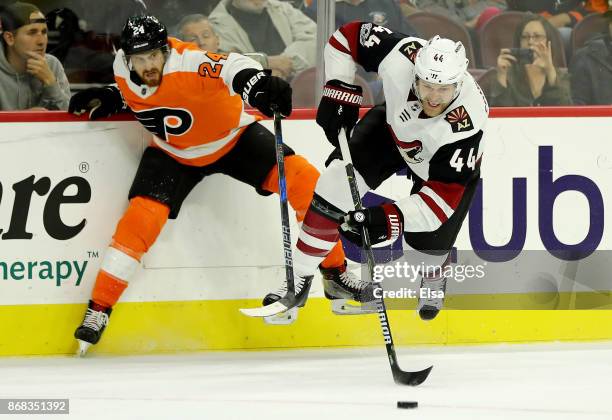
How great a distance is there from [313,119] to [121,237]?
0.89m

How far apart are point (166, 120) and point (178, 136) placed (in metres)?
0.08

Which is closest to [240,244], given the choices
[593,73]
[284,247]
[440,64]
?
[284,247]

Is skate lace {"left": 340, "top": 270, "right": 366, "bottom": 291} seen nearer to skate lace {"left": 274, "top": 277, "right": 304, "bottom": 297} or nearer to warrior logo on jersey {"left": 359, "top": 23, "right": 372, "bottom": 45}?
skate lace {"left": 274, "top": 277, "right": 304, "bottom": 297}

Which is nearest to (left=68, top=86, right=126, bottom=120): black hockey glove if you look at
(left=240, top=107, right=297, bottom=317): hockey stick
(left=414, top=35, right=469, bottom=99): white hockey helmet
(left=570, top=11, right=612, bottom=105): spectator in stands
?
(left=240, top=107, right=297, bottom=317): hockey stick

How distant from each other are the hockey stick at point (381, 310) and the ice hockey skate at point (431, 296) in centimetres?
57

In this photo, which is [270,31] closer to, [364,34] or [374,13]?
[374,13]

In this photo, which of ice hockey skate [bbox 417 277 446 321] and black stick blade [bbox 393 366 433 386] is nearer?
black stick blade [bbox 393 366 433 386]

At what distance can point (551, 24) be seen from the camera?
18.7 ft

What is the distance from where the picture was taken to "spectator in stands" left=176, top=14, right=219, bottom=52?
196 inches

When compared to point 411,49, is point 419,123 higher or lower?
lower

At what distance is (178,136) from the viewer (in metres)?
4.41

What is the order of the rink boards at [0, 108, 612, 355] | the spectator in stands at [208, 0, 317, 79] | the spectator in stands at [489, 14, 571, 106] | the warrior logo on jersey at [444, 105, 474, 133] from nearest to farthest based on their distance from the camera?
1. the warrior logo on jersey at [444, 105, 474, 133]
2. the rink boards at [0, 108, 612, 355]
3. the spectator in stands at [208, 0, 317, 79]
4. the spectator in stands at [489, 14, 571, 106]

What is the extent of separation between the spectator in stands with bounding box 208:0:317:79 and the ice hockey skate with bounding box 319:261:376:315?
0.95 m

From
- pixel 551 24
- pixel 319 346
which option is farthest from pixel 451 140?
pixel 551 24
